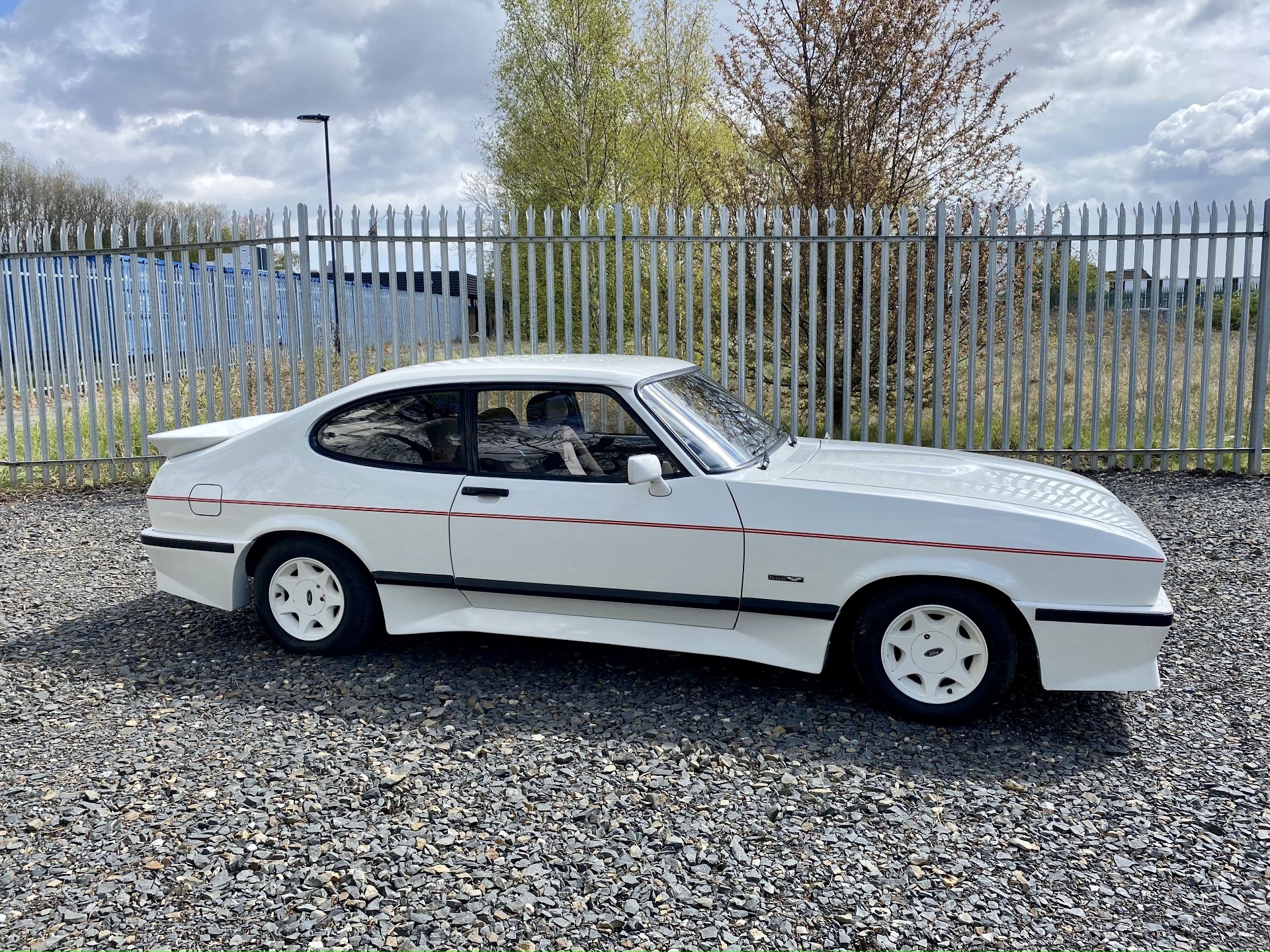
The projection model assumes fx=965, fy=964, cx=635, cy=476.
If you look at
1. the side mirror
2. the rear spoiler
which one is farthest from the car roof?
the rear spoiler

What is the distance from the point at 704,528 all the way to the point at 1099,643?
1565mm

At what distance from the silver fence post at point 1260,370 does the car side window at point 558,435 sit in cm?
782

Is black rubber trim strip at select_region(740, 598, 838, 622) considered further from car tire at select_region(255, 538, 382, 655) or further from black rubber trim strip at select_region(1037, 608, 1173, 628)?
car tire at select_region(255, 538, 382, 655)

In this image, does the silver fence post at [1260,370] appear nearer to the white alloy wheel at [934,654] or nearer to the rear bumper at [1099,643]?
the rear bumper at [1099,643]

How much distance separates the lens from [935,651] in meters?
3.83

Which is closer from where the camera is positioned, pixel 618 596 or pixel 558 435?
pixel 618 596

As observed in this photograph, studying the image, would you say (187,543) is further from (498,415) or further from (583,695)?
(583,695)

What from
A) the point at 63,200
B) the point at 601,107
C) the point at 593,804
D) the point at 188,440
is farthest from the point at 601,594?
the point at 63,200

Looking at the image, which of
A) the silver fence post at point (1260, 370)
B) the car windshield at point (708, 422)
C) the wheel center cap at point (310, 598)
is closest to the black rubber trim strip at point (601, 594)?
the car windshield at point (708, 422)

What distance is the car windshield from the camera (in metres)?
4.14

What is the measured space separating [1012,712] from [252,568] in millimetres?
3585

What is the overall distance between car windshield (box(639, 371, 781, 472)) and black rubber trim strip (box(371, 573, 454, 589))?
1.22m

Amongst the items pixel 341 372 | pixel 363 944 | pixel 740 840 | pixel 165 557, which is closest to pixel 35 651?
pixel 165 557

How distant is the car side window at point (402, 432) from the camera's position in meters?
4.42
